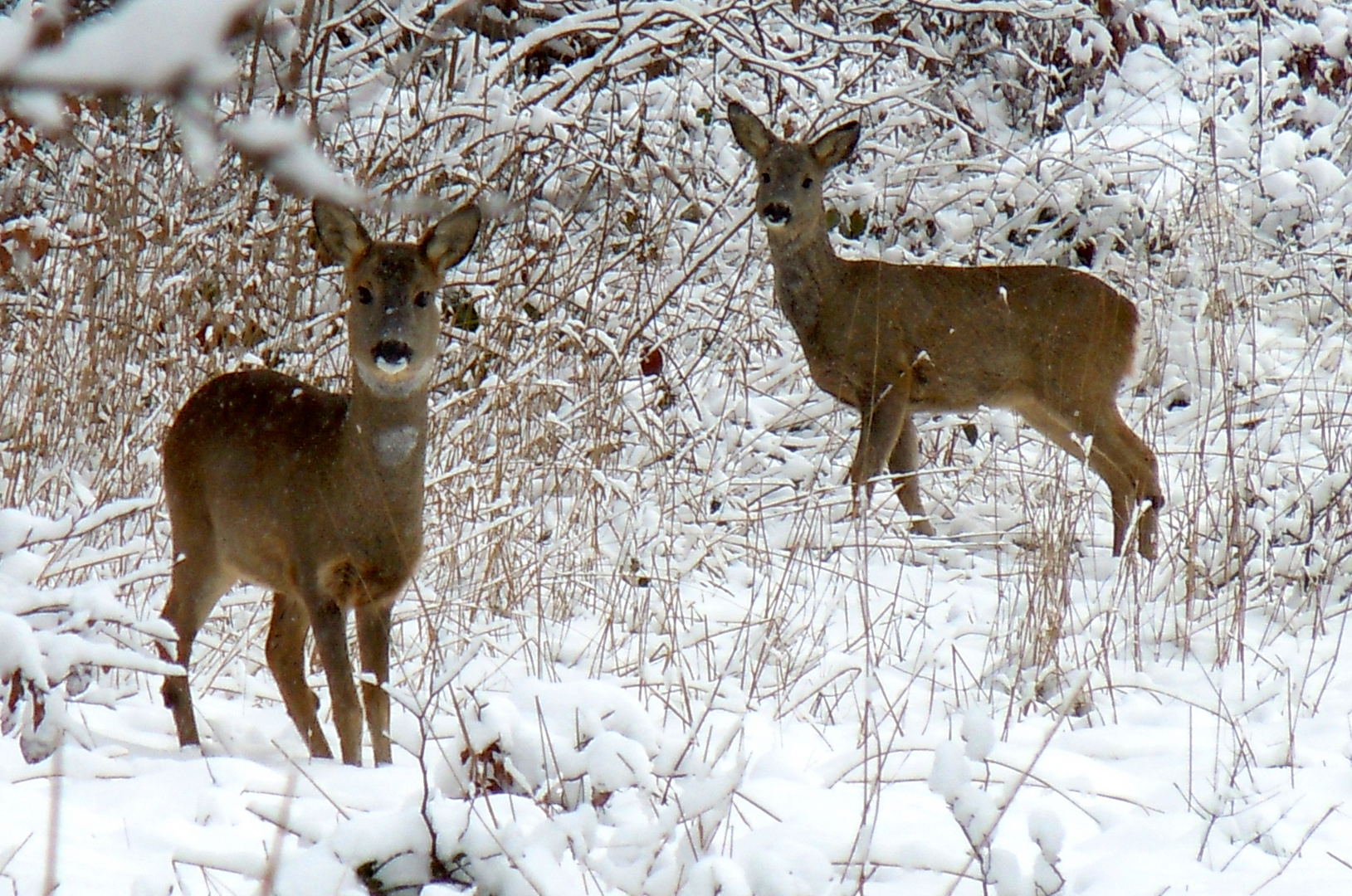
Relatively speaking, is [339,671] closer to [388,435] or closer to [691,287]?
[388,435]

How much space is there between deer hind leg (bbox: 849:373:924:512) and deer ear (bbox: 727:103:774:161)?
1.10 metres

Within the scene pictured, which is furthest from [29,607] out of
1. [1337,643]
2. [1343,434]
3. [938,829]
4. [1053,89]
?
[1053,89]

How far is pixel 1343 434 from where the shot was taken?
5.67m

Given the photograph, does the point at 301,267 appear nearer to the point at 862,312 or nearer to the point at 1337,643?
the point at 862,312

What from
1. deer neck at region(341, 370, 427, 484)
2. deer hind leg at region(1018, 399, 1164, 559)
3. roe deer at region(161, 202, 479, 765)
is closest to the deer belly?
roe deer at region(161, 202, 479, 765)

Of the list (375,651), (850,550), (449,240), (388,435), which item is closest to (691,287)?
(850,550)

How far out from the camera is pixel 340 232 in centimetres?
402

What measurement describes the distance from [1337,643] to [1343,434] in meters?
2.21

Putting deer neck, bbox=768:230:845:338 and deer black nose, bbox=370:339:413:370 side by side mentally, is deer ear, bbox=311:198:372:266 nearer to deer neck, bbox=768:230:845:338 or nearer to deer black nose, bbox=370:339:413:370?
deer black nose, bbox=370:339:413:370

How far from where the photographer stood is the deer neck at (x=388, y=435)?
3.72m

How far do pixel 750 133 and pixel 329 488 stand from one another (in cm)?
375

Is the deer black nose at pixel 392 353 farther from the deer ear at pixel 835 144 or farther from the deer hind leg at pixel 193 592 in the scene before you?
the deer ear at pixel 835 144

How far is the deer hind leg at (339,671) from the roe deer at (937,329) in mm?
3458

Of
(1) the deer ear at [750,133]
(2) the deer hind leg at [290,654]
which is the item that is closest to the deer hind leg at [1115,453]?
(1) the deer ear at [750,133]
